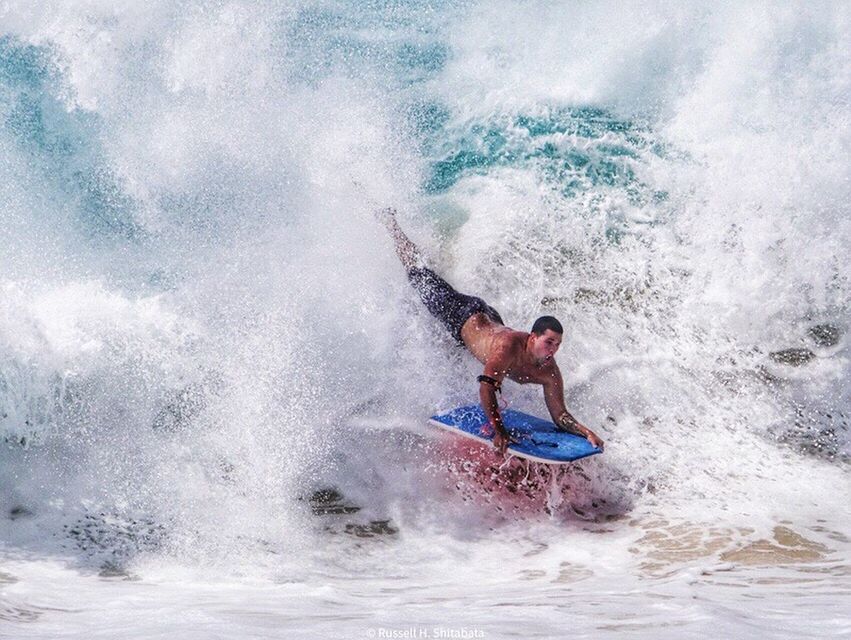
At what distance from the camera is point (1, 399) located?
612 centimetres

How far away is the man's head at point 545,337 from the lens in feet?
17.8

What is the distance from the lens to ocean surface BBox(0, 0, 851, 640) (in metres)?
4.66

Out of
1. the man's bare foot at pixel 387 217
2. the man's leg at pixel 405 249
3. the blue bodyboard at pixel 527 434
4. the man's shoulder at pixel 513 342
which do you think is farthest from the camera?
the man's bare foot at pixel 387 217

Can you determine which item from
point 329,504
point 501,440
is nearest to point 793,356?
point 501,440

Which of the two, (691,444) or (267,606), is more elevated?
(691,444)

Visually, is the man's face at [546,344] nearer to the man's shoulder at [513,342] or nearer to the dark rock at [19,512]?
the man's shoulder at [513,342]

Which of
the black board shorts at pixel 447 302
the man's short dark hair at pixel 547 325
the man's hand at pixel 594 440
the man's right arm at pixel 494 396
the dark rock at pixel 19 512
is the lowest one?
the dark rock at pixel 19 512

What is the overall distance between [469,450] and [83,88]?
710 centimetres

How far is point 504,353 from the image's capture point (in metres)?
5.66

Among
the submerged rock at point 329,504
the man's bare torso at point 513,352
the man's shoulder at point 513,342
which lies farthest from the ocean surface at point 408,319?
the man's shoulder at point 513,342

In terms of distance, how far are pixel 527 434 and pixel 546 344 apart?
728 mm

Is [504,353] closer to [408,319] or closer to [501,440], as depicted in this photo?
[501,440]

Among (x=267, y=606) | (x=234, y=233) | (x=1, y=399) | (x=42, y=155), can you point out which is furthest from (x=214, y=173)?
(x=267, y=606)

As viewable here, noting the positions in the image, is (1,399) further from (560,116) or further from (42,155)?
(560,116)
